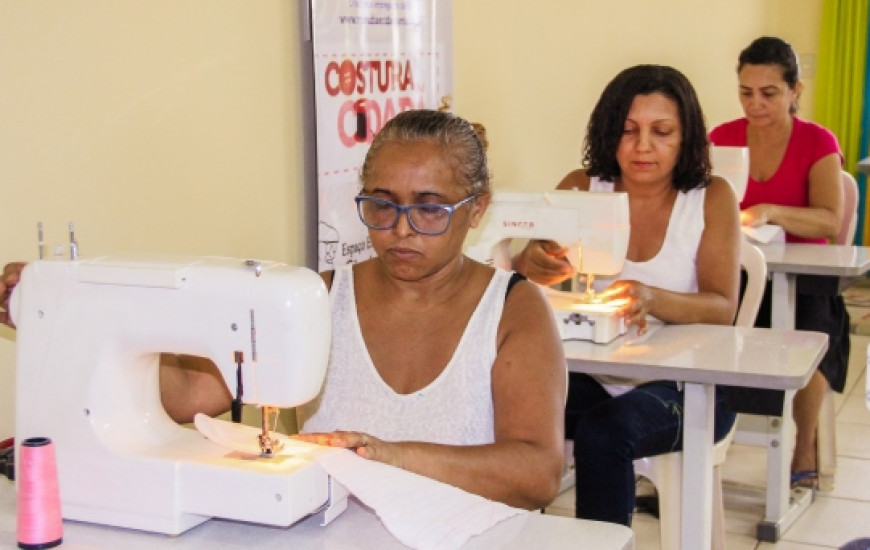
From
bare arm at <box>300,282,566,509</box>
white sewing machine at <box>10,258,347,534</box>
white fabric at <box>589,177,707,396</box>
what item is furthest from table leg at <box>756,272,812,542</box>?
white sewing machine at <box>10,258,347,534</box>

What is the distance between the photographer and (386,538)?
61.9 inches

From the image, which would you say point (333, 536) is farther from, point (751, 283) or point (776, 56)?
point (776, 56)

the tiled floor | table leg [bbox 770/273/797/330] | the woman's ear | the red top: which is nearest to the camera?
the woman's ear

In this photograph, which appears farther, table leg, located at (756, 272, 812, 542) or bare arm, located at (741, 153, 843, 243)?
bare arm, located at (741, 153, 843, 243)

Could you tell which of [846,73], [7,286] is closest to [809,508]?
[7,286]

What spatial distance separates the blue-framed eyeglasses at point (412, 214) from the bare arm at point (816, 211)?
2.24 m

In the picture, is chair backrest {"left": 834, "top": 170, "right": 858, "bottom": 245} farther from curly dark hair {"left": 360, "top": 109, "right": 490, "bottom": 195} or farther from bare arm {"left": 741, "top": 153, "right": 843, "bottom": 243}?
curly dark hair {"left": 360, "top": 109, "right": 490, "bottom": 195}

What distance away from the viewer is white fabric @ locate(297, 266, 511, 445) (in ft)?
6.51

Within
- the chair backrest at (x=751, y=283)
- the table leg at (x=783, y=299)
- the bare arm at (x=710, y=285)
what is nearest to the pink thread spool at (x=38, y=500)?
the bare arm at (x=710, y=285)

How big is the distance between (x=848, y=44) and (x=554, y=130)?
3.11 m

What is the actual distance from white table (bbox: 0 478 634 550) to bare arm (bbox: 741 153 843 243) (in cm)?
260

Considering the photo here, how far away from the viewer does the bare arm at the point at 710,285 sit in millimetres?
2863

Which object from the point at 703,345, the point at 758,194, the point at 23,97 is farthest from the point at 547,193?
the point at 758,194

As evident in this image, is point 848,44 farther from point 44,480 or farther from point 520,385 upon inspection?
point 44,480
